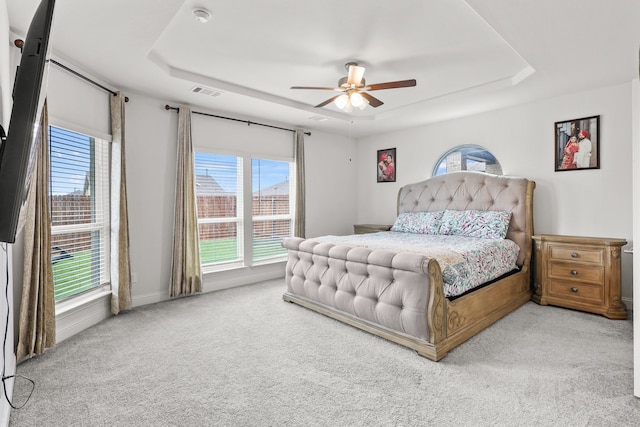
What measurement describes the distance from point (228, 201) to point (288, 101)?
157 centimetres

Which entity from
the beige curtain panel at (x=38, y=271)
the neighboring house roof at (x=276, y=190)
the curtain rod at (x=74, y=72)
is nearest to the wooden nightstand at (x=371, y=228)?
the neighboring house roof at (x=276, y=190)

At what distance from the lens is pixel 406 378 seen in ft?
7.10

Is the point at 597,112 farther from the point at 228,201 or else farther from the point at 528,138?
the point at 228,201

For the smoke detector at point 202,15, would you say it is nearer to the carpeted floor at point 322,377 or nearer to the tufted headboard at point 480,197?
the carpeted floor at point 322,377

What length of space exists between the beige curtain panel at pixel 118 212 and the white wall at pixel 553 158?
4057 millimetres

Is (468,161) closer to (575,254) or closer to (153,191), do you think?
(575,254)

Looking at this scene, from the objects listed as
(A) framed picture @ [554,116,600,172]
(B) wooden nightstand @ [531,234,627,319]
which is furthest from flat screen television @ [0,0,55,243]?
(A) framed picture @ [554,116,600,172]

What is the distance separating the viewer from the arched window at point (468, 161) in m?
4.46

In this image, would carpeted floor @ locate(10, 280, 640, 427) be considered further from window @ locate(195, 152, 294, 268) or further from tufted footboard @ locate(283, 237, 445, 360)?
window @ locate(195, 152, 294, 268)

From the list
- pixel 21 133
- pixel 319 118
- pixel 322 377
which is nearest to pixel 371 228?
pixel 319 118

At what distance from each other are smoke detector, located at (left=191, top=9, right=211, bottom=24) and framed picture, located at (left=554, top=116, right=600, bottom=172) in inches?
154

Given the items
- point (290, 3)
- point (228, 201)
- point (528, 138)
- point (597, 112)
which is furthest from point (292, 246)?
point (597, 112)

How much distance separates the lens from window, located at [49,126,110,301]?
286 cm

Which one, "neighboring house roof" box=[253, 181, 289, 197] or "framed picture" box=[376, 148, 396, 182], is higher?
"framed picture" box=[376, 148, 396, 182]
